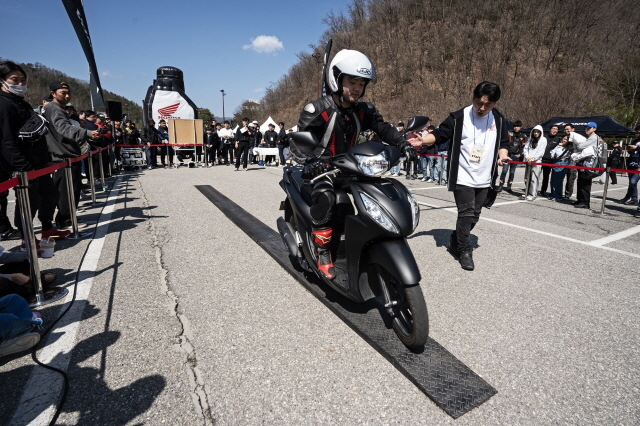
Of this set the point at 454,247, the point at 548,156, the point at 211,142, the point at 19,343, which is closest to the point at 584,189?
the point at 548,156

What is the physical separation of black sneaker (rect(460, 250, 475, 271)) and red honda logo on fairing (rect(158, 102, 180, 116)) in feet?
62.4

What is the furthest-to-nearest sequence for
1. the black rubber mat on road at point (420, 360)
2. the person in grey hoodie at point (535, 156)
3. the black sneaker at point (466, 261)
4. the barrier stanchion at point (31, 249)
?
the person in grey hoodie at point (535, 156), the black sneaker at point (466, 261), the barrier stanchion at point (31, 249), the black rubber mat on road at point (420, 360)

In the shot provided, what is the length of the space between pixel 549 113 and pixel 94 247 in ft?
107

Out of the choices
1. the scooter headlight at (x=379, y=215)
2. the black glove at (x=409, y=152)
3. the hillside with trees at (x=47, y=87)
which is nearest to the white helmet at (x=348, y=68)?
the black glove at (x=409, y=152)

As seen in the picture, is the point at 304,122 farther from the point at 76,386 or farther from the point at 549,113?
the point at 549,113

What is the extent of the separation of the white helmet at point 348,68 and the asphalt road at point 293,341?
190 centimetres

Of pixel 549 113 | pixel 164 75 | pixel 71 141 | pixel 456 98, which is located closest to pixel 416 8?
pixel 456 98

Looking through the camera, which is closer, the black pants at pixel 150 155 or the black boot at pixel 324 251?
the black boot at pixel 324 251

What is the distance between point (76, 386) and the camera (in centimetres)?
220

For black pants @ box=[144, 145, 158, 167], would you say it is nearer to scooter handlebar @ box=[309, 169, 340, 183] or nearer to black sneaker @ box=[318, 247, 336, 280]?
black sneaker @ box=[318, 247, 336, 280]

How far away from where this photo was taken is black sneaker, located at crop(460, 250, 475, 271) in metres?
4.29

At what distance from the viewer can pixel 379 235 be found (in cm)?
255

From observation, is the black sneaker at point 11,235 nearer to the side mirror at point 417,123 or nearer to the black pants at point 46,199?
the black pants at point 46,199

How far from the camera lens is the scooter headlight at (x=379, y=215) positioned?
98.0 inches
